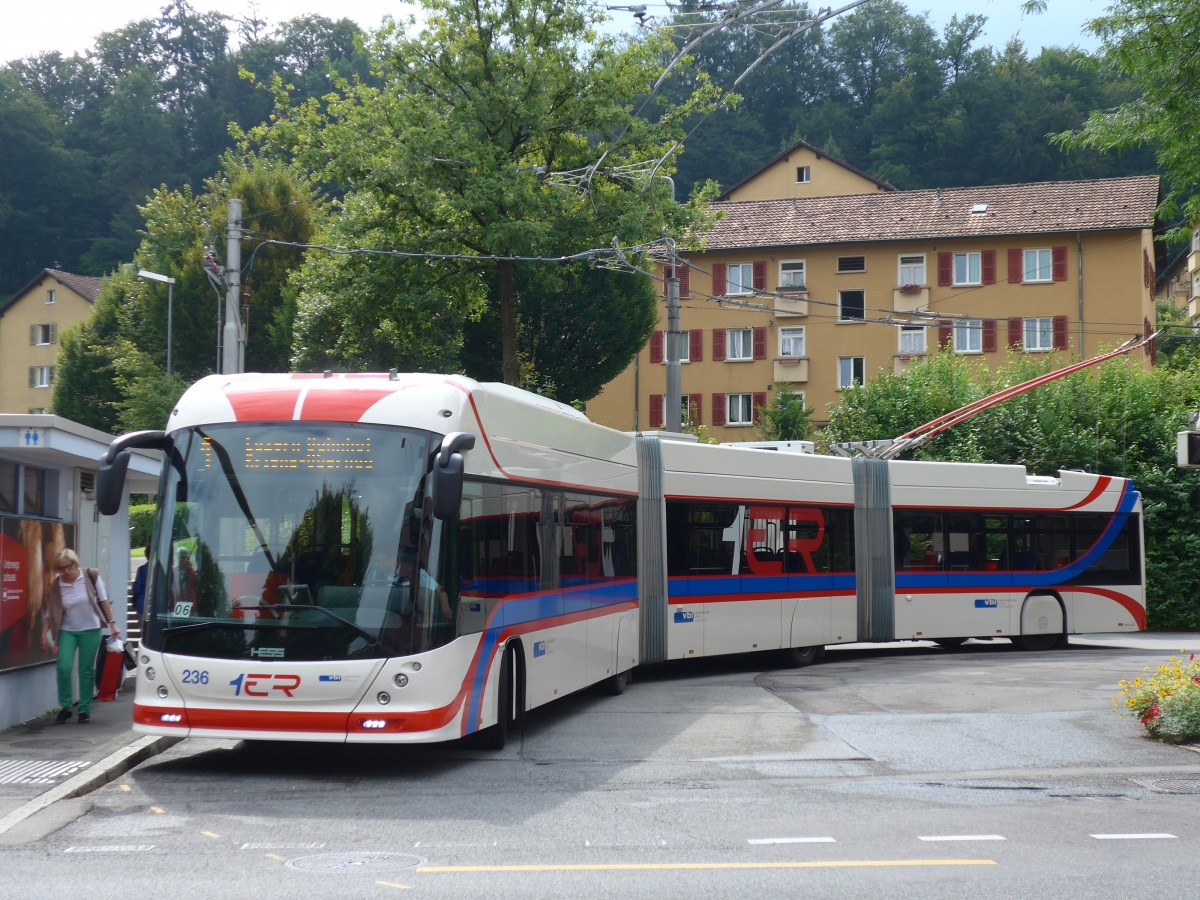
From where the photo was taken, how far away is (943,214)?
188 ft

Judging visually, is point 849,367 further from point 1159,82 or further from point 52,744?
point 52,744

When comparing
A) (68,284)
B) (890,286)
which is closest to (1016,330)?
(890,286)

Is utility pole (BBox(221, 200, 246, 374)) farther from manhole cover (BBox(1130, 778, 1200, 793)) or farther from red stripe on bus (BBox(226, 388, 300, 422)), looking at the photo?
manhole cover (BBox(1130, 778, 1200, 793))

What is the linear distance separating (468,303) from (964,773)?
82.2 feet

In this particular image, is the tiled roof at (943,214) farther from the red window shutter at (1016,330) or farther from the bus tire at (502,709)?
the bus tire at (502,709)

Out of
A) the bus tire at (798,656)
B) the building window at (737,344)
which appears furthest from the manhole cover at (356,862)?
the building window at (737,344)

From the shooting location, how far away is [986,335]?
55.5 meters

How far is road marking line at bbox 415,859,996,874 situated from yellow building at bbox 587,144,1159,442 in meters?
45.8

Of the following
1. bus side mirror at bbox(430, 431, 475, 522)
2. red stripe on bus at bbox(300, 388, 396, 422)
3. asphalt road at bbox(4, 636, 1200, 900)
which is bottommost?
asphalt road at bbox(4, 636, 1200, 900)

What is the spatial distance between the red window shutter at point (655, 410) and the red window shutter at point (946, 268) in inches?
443

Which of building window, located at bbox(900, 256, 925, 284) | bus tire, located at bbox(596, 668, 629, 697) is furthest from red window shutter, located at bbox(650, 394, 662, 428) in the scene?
→ bus tire, located at bbox(596, 668, 629, 697)

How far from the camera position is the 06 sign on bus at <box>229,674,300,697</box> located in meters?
10.3

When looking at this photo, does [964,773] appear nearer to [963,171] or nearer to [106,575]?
[106,575]

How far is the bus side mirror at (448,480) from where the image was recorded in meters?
9.90
